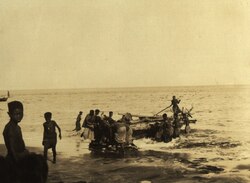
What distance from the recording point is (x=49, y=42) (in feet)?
13.1

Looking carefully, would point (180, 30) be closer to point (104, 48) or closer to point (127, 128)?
point (104, 48)

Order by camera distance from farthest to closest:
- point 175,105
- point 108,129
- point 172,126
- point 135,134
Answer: point 172,126 → point 135,134 → point 108,129 → point 175,105

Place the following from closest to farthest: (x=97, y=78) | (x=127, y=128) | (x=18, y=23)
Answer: (x=18, y=23) → (x=97, y=78) → (x=127, y=128)

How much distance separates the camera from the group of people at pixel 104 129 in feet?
16.1

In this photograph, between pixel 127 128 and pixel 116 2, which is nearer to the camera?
pixel 116 2

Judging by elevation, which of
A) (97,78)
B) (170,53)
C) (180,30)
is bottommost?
(97,78)

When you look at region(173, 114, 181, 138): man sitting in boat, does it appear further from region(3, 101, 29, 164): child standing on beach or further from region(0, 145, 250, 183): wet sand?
region(3, 101, 29, 164): child standing on beach

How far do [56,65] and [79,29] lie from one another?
1.52 ft

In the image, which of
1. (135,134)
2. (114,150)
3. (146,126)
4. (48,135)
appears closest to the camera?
(48,135)

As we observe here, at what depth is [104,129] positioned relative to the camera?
17.3 feet

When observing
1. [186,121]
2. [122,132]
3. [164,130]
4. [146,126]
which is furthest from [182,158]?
[146,126]

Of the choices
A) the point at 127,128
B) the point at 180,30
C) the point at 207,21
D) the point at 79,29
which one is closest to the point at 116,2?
the point at 79,29

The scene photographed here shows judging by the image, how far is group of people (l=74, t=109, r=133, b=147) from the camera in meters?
4.92

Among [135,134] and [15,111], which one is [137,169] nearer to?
[135,134]
